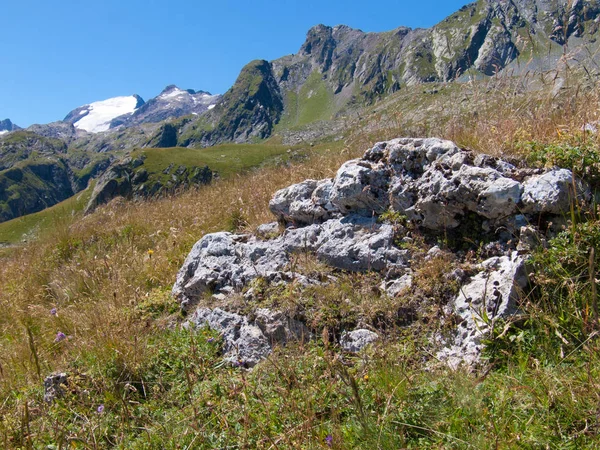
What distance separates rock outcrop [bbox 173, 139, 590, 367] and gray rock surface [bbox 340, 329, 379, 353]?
0.03 ft

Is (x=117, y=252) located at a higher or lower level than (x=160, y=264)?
higher

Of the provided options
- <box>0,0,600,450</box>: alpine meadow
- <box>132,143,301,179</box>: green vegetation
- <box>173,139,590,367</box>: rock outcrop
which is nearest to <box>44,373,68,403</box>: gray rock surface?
<box>0,0,600,450</box>: alpine meadow

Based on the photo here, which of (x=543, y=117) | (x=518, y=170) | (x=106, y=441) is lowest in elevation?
(x=106, y=441)

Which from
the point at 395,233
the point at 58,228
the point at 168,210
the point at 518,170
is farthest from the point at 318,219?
the point at 58,228

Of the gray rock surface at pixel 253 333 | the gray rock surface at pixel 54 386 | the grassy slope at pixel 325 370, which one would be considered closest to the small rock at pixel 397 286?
the grassy slope at pixel 325 370

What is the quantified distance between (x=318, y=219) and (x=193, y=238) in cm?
277

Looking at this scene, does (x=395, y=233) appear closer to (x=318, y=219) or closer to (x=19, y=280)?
(x=318, y=219)

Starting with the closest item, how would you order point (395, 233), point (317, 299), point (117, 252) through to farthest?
1. point (317, 299)
2. point (395, 233)
3. point (117, 252)

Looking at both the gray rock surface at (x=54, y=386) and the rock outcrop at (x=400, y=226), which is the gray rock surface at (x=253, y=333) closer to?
the rock outcrop at (x=400, y=226)

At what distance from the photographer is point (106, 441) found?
3033 millimetres

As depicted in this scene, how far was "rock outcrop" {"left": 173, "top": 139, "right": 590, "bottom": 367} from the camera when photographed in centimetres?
359

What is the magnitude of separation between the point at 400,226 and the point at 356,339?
1.64 m

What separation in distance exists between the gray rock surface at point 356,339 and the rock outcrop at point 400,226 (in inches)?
0.4

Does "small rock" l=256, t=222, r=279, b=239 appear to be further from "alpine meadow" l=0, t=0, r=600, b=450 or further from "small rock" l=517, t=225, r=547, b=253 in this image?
"small rock" l=517, t=225, r=547, b=253
